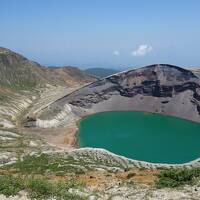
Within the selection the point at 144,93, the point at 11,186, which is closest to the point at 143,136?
the point at 144,93

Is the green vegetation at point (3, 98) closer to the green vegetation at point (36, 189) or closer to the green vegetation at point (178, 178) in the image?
the green vegetation at point (178, 178)

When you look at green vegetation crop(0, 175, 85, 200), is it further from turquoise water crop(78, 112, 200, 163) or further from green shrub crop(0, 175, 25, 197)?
turquoise water crop(78, 112, 200, 163)

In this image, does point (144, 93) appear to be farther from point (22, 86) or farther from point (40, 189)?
point (40, 189)

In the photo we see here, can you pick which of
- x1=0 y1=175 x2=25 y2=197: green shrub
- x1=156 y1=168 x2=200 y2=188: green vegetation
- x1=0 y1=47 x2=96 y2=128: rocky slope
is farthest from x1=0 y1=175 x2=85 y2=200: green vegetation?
x1=0 y1=47 x2=96 y2=128: rocky slope

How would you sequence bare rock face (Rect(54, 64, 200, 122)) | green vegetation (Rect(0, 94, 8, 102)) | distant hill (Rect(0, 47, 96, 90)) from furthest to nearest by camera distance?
distant hill (Rect(0, 47, 96, 90)), bare rock face (Rect(54, 64, 200, 122)), green vegetation (Rect(0, 94, 8, 102))

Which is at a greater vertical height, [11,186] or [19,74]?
[19,74]
